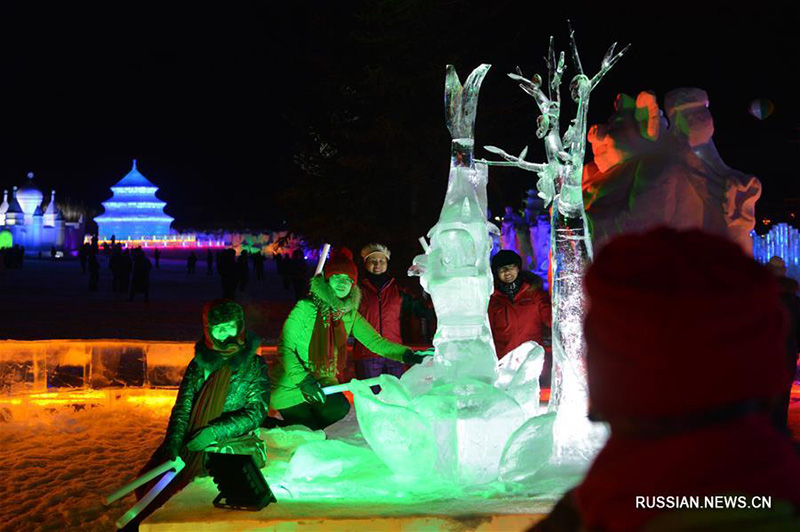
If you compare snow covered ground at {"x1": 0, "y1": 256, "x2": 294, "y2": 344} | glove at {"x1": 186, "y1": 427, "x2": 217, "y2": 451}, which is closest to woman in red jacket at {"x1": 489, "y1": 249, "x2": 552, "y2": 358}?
glove at {"x1": 186, "y1": 427, "x2": 217, "y2": 451}

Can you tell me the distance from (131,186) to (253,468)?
83.7 metres

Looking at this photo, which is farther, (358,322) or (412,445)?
(358,322)

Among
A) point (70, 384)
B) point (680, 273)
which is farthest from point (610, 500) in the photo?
point (70, 384)

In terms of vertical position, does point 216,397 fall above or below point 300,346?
below

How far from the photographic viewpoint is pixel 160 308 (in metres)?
22.0

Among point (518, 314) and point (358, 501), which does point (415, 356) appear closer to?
point (518, 314)

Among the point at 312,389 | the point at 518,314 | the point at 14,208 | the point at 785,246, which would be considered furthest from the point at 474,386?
the point at 14,208

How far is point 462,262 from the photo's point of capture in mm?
5805

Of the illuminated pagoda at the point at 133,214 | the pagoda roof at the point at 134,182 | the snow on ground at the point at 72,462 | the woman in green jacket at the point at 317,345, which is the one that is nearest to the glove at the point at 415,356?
the woman in green jacket at the point at 317,345

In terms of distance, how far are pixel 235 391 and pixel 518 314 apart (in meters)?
2.92

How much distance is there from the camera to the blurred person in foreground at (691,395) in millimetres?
1639

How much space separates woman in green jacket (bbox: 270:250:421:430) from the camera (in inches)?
270

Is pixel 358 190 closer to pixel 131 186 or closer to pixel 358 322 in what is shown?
pixel 358 322

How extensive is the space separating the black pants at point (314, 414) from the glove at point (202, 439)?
1668 millimetres
